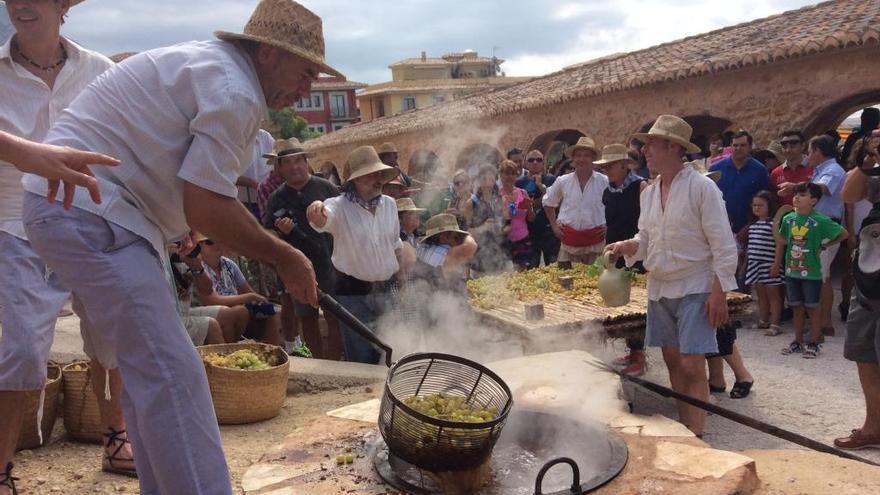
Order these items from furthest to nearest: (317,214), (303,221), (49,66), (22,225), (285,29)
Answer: (303,221) < (317,214) < (49,66) < (22,225) < (285,29)

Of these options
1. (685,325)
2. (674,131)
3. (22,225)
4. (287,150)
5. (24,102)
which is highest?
(24,102)

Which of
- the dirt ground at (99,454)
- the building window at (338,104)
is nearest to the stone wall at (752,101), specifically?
the dirt ground at (99,454)

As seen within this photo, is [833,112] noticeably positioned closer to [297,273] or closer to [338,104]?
[297,273]

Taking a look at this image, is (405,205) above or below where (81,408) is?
above

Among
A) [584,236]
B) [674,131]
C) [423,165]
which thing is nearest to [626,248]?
[674,131]

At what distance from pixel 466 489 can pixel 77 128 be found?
1922mm

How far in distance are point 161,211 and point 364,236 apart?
292 cm

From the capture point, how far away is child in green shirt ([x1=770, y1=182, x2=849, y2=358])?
668 centimetres

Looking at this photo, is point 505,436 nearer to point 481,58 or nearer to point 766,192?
point 766,192

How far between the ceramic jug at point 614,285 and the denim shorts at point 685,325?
18.7 inches

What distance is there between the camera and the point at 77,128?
2262mm

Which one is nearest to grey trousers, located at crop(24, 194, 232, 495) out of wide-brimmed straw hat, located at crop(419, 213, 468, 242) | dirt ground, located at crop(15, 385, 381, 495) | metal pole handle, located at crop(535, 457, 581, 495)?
metal pole handle, located at crop(535, 457, 581, 495)

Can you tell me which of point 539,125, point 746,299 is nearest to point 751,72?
point 539,125

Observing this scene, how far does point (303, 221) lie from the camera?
20.0ft
